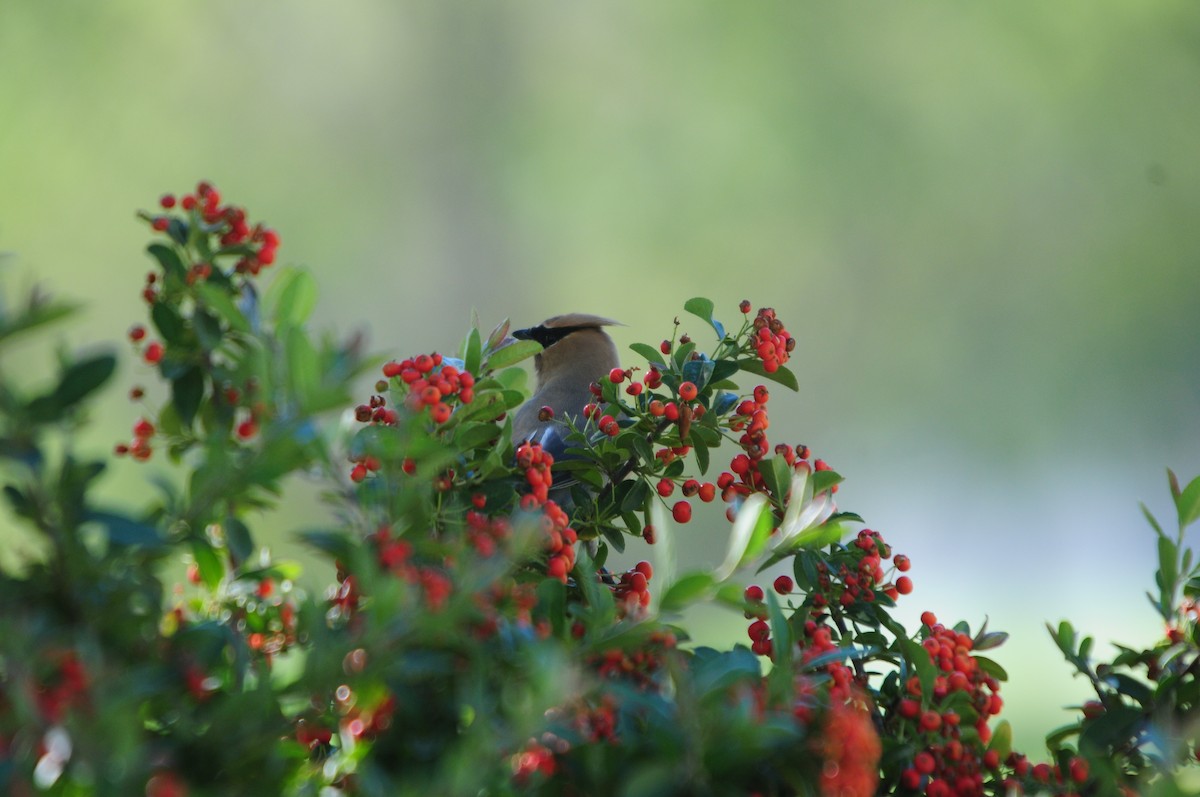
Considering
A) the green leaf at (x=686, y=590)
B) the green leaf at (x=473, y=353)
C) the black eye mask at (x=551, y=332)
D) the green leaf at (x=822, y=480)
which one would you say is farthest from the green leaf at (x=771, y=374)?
the black eye mask at (x=551, y=332)

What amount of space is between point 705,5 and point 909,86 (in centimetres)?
151

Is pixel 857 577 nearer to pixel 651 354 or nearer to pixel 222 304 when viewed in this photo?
pixel 651 354

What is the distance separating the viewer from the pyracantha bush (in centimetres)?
69

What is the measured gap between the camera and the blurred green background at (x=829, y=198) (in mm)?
8008

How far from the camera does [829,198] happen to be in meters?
8.53

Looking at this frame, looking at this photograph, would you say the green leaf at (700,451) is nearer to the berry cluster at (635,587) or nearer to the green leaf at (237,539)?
the berry cluster at (635,587)

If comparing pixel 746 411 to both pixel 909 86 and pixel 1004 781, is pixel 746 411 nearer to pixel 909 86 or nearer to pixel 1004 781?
pixel 1004 781

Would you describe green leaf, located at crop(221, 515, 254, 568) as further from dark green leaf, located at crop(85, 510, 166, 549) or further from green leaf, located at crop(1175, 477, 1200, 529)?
green leaf, located at crop(1175, 477, 1200, 529)

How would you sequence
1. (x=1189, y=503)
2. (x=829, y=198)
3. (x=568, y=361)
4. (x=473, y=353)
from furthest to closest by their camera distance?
(x=829, y=198) < (x=568, y=361) < (x=473, y=353) < (x=1189, y=503)

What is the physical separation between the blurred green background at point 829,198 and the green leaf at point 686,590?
6.85 metres

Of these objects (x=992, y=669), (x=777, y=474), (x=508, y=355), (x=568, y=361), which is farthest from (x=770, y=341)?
(x=568, y=361)

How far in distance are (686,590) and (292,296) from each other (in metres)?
0.35

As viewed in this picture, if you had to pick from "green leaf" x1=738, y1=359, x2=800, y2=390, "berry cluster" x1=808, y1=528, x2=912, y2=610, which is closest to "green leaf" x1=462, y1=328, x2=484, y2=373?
"green leaf" x1=738, y1=359, x2=800, y2=390

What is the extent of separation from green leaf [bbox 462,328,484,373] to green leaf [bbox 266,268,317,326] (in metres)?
0.32
